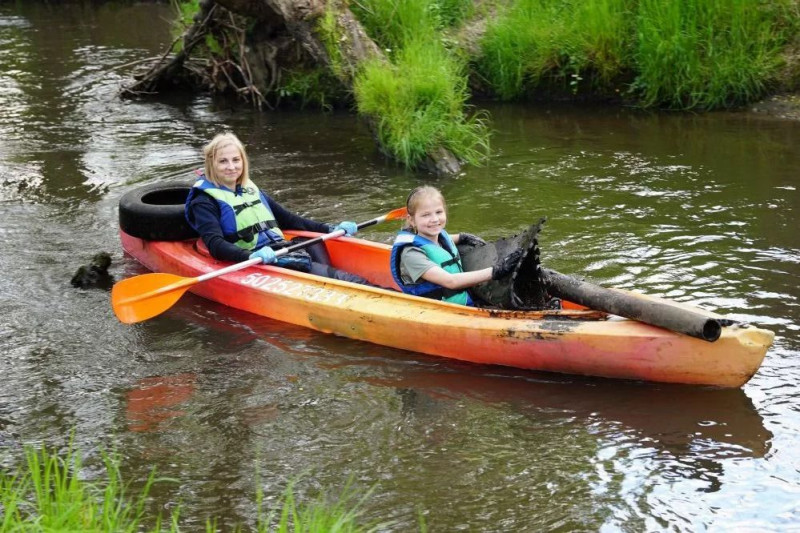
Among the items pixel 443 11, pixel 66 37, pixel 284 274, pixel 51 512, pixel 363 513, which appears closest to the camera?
pixel 51 512

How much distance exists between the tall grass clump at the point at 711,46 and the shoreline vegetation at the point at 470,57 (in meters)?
0.01

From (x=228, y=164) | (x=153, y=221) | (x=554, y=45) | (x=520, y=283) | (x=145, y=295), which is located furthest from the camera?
(x=554, y=45)

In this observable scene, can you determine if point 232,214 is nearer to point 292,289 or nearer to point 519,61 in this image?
point 292,289

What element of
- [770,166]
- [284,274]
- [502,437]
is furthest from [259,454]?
[770,166]

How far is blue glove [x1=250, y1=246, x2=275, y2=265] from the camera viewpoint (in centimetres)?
575

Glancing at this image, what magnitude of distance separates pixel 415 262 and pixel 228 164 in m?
1.48

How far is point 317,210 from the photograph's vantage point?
24.5 ft

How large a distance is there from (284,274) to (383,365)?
1026 millimetres

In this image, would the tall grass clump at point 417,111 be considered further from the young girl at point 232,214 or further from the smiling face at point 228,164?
the smiling face at point 228,164

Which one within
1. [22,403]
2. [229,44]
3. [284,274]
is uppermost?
[229,44]

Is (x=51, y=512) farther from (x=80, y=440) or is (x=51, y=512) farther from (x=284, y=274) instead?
(x=284, y=274)

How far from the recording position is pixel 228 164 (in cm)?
593

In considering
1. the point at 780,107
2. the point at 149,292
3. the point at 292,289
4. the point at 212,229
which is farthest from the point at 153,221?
the point at 780,107

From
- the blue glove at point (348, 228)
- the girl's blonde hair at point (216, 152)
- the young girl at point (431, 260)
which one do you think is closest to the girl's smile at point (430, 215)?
the young girl at point (431, 260)
